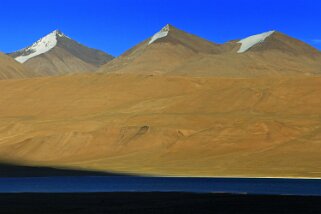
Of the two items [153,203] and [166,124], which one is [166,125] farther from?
[153,203]

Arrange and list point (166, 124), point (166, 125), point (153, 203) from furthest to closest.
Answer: point (166, 124)
point (166, 125)
point (153, 203)

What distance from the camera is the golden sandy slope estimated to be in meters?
89.5

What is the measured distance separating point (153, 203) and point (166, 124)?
73111 millimetres

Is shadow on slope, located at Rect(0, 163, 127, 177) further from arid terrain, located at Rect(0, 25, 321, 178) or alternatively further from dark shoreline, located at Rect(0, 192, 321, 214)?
dark shoreline, located at Rect(0, 192, 321, 214)

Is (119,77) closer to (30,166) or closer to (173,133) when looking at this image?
(173,133)

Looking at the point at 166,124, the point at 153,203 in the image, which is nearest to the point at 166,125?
the point at 166,124

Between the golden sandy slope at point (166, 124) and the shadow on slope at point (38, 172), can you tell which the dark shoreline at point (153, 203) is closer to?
the golden sandy slope at point (166, 124)

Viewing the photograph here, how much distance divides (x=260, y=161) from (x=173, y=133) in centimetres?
2315

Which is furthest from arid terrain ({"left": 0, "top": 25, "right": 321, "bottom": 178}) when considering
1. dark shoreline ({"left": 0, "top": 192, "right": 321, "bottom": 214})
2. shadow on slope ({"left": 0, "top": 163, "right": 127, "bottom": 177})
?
dark shoreline ({"left": 0, "top": 192, "right": 321, "bottom": 214})

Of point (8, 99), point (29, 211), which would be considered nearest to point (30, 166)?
point (29, 211)

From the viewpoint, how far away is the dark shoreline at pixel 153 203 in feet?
120

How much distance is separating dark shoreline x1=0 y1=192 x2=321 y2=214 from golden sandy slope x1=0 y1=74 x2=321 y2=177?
2962 cm

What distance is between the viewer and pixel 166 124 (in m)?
114

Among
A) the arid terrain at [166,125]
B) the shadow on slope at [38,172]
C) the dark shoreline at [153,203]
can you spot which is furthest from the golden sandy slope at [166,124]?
the dark shoreline at [153,203]
